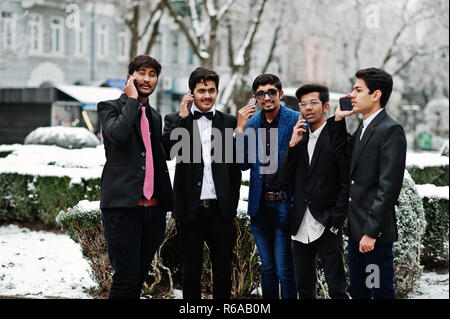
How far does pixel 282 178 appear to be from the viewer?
4.26 meters

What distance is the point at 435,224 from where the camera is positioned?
723 centimetres

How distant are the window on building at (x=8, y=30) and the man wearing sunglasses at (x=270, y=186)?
1368 centimetres

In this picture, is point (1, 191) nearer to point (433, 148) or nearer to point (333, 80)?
point (333, 80)

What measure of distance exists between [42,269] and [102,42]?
23800 millimetres

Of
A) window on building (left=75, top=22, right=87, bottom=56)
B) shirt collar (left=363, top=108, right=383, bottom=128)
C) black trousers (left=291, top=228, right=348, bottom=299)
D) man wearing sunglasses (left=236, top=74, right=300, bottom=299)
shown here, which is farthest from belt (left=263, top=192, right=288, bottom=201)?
window on building (left=75, top=22, right=87, bottom=56)

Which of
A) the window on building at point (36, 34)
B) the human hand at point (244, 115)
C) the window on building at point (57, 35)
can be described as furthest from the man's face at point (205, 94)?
the window on building at point (57, 35)

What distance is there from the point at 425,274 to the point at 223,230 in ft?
13.1

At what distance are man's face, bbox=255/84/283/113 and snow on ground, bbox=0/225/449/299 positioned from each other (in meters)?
2.41

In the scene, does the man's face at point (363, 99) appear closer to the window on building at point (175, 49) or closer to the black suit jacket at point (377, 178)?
the black suit jacket at point (377, 178)

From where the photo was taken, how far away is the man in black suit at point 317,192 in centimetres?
414

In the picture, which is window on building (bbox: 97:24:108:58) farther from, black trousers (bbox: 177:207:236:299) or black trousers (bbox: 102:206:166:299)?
black trousers (bbox: 102:206:166:299)

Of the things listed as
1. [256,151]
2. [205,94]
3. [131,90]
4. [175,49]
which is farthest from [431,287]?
[175,49]

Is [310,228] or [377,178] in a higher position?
[377,178]

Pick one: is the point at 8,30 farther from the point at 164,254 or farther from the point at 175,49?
the point at 175,49
